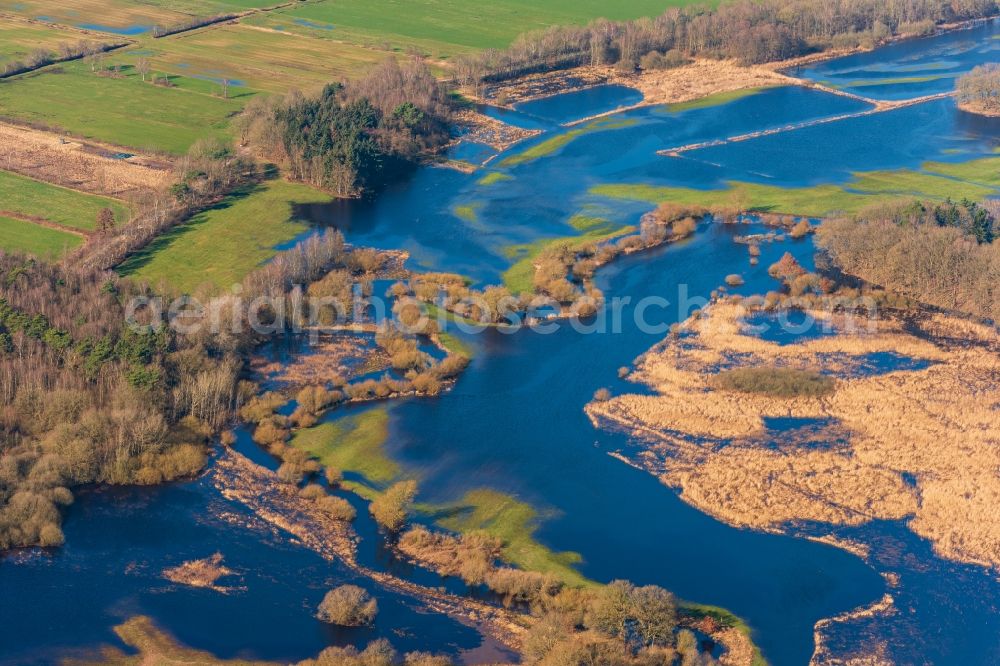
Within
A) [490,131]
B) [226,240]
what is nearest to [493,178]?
[490,131]

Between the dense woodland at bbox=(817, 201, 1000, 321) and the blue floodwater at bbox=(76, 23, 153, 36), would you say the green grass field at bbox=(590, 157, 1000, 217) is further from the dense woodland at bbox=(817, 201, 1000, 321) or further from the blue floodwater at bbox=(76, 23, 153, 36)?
the blue floodwater at bbox=(76, 23, 153, 36)

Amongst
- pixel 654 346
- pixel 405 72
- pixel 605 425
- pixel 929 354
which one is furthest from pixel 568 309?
pixel 405 72

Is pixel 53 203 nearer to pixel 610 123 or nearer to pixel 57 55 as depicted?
pixel 57 55

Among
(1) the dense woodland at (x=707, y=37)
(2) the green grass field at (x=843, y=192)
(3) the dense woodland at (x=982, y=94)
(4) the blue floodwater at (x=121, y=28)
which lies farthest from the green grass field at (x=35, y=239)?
(3) the dense woodland at (x=982, y=94)

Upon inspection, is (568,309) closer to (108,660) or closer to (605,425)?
(605,425)

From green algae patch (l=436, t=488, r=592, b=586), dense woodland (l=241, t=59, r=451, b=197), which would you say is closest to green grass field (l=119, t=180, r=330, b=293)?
dense woodland (l=241, t=59, r=451, b=197)

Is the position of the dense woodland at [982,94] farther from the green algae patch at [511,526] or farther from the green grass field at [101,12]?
the green grass field at [101,12]
